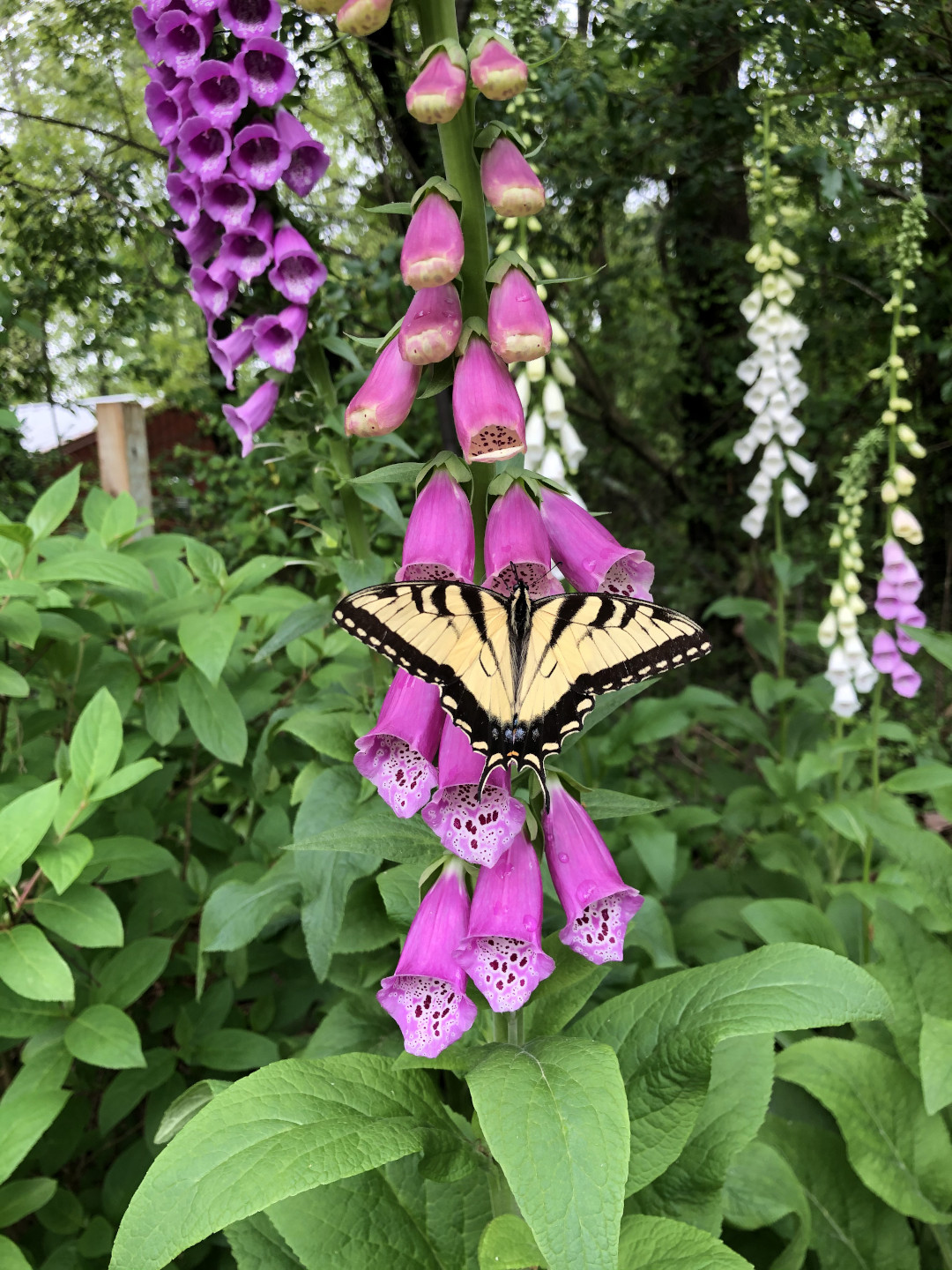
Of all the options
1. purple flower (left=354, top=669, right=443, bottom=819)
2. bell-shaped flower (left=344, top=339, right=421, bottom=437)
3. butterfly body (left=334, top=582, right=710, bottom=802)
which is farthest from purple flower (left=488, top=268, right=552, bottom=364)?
purple flower (left=354, top=669, right=443, bottom=819)

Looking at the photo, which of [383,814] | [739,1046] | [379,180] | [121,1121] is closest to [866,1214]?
[739,1046]

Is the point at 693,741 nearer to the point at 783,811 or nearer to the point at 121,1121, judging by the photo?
the point at 783,811

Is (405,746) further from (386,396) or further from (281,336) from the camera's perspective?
(281,336)

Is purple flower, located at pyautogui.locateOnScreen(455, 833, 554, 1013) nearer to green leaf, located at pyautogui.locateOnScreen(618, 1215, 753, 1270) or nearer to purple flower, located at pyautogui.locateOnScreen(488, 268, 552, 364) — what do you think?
green leaf, located at pyautogui.locateOnScreen(618, 1215, 753, 1270)

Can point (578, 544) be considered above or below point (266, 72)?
below

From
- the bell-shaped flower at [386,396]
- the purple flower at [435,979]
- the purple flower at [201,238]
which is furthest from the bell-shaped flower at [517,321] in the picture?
the purple flower at [201,238]

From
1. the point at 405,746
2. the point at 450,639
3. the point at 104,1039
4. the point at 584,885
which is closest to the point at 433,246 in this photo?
the point at 450,639
